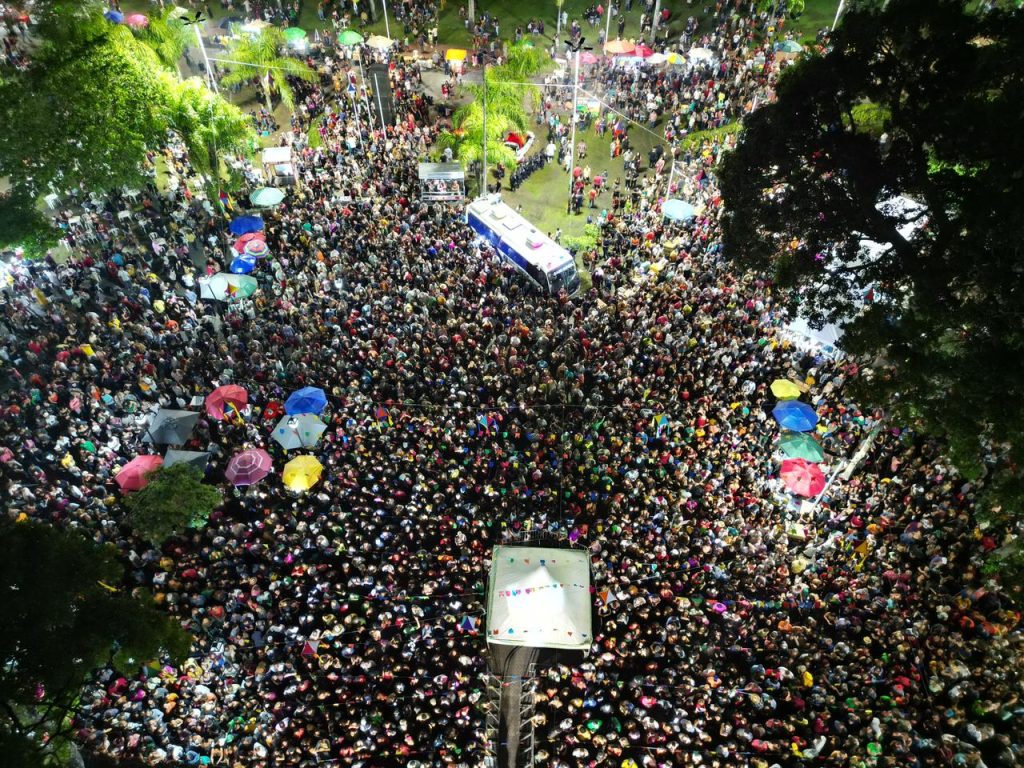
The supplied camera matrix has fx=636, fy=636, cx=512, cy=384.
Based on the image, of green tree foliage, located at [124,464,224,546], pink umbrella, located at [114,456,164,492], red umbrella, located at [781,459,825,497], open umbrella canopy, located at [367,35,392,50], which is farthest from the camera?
open umbrella canopy, located at [367,35,392,50]

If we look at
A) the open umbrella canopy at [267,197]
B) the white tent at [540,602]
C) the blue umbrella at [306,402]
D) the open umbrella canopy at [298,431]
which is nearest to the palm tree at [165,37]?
the open umbrella canopy at [267,197]

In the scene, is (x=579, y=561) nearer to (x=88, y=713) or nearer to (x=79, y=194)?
(x=88, y=713)

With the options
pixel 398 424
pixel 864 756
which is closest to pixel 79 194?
pixel 398 424

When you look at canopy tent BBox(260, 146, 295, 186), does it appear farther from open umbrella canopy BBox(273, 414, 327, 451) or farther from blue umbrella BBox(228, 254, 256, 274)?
open umbrella canopy BBox(273, 414, 327, 451)

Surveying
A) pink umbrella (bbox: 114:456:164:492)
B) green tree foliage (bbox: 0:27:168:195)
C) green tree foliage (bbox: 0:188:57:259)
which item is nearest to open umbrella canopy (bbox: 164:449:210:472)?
pink umbrella (bbox: 114:456:164:492)

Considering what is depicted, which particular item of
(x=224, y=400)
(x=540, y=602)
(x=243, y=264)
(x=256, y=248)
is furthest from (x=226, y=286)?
(x=540, y=602)
